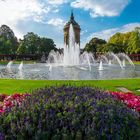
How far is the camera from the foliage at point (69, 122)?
500cm

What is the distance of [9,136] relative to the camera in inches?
200

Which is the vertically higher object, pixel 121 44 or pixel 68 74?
pixel 121 44

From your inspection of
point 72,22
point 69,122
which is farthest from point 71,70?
point 72,22

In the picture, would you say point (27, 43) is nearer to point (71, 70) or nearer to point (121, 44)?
point (121, 44)

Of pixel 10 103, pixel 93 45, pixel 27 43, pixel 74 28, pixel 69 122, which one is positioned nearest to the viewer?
pixel 69 122

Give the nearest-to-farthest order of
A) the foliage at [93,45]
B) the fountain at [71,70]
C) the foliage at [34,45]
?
the fountain at [71,70] → the foliage at [34,45] → the foliage at [93,45]

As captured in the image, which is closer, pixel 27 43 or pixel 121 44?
pixel 27 43

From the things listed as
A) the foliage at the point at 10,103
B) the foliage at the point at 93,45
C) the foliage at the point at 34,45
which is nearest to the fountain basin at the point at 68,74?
the foliage at the point at 10,103

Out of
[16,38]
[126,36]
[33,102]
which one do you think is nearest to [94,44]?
[126,36]

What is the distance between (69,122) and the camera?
17.0 ft

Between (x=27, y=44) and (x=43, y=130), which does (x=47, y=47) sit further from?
(x=43, y=130)

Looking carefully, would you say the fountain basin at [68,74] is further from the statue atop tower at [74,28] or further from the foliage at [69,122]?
the statue atop tower at [74,28]

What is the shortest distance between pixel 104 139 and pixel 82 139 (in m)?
0.32

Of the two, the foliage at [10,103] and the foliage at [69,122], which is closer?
the foliage at [69,122]
